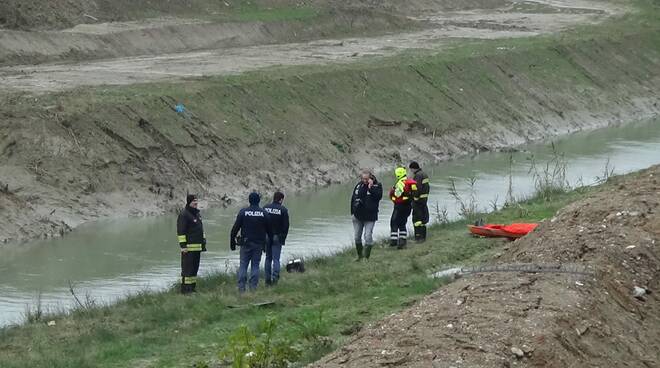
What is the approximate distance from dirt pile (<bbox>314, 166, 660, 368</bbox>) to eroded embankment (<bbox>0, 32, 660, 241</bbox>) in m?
13.3

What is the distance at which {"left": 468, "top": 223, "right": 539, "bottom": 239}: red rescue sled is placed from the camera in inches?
793

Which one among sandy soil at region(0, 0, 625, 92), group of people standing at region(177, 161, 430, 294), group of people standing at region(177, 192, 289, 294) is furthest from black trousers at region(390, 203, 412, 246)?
sandy soil at region(0, 0, 625, 92)

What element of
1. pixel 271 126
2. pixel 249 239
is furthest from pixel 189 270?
pixel 271 126

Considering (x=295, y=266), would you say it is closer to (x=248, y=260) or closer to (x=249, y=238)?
(x=248, y=260)

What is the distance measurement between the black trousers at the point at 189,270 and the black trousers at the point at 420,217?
435 cm

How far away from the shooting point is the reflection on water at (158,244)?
21.6 meters

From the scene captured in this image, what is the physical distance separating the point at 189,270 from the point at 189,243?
39 centimetres

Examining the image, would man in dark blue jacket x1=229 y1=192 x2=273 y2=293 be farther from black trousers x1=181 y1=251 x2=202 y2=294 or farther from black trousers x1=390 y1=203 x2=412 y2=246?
black trousers x1=390 y1=203 x2=412 y2=246

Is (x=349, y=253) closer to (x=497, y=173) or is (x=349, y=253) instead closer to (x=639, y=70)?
(x=497, y=173)

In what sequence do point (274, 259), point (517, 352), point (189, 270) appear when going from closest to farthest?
point (517, 352)
point (189, 270)
point (274, 259)

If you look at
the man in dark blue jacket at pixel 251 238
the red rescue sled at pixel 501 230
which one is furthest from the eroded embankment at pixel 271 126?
the red rescue sled at pixel 501 230

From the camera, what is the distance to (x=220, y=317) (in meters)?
16.1

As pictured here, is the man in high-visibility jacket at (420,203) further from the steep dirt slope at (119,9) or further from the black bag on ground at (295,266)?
the steep dirt slope at (119,9)

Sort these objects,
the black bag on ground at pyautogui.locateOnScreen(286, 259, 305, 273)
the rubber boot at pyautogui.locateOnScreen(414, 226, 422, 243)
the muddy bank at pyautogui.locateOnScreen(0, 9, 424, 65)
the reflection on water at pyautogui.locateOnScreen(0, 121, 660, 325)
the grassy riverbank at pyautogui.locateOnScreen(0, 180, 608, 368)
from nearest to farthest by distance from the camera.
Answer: the grassy riverbank at pyautogui.locateOnScreen(0, 180, 608, 368) → the black bag on ground at pyautogui.locateOnScreen(286, 259, 305, 273) → the rubber boot at pyautogui.locateOnScreen(414, 226, 422, 243) → the reflection on water at pyautogui.locateOnScreen(0, 121, 660, 325) → the muddy bank at pyautogui.locateOnScreen(0, 9, 424, 65)
